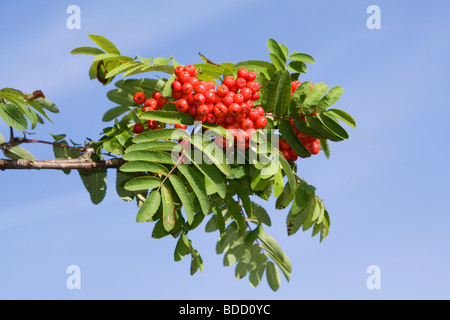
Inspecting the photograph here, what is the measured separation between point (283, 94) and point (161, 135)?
0.97m

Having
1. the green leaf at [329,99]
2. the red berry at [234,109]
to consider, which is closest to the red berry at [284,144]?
the green leaf at [329,99]

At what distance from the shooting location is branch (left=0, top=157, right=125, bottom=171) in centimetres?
388

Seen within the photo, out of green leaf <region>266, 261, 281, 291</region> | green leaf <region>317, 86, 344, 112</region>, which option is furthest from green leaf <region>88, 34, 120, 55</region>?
green leaf <region>266, 261, 281, 291</region>

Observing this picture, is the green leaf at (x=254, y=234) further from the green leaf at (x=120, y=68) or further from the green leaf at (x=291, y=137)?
the green leaf at (x=120, y=68)

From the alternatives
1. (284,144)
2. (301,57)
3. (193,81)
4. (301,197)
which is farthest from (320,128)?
(193,81)

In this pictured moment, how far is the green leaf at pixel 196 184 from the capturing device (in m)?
3.57

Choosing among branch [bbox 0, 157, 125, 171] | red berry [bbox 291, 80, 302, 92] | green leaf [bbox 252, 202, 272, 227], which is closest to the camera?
branch [bbox 0, 157, 125, 171]

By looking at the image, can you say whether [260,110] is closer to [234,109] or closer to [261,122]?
[261,122]

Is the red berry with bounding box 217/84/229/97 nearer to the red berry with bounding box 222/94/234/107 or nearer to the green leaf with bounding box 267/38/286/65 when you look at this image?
the red berry with bounding box 222/94/234/107

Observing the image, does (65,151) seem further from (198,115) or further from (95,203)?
(198,115)

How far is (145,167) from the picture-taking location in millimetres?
3547

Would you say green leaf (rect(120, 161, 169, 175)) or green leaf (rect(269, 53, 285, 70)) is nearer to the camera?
green leaf (rect(120, 161, 169, 175))

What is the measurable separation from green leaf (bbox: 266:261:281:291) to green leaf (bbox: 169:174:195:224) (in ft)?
5.29
